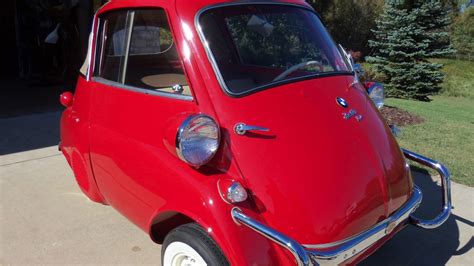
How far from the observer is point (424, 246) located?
10.5ft

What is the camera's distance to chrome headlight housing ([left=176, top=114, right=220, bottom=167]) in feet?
6.97

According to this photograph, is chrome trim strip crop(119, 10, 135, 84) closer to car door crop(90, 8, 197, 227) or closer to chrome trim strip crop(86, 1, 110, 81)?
car door crop(90, 8, 197, 227)

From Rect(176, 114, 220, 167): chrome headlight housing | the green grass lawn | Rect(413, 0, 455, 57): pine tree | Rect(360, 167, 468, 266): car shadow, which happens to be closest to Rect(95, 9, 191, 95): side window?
Rect(176, 114, 220, 167): chrome headlight housing

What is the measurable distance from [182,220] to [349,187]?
0.97 m

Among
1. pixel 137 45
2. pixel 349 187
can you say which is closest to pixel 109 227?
pixel 137 45

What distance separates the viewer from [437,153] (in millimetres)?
5406

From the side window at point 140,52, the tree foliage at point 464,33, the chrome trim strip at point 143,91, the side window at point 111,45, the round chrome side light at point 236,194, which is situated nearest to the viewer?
the round chrome side light at point 236,194

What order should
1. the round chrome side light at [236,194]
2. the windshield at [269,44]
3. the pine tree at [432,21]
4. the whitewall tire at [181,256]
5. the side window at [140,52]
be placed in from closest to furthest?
1. the round chrome side light at [236,194]
2. the whitewall tire at [181,256]
3. the windshield at [269,44]
4. the side window at [140,52]
5. the pine tree at [432,21]

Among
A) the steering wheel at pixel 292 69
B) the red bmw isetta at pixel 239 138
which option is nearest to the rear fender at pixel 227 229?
the red bmw isetta at pixel 239 138

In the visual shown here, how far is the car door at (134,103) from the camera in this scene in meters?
2.43

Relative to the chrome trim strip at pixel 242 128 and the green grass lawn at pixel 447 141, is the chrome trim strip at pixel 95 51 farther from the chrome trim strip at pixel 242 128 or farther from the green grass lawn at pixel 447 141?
the green grass lawn at pixel 447 141

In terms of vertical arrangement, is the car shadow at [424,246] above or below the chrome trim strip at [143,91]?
below

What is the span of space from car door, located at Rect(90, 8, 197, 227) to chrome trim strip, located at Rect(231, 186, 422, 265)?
25.5 inches

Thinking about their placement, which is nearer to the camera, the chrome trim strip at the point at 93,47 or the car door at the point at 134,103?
the car door at the point at 134,103
